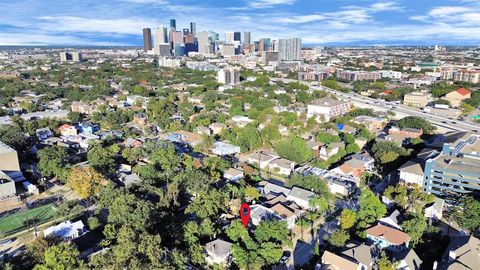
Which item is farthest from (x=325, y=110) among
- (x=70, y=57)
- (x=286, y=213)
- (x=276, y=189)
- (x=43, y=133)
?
(x=70, y=57)

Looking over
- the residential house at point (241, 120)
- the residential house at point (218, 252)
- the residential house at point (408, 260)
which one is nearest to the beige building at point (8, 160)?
the residential house at point (218, 252)

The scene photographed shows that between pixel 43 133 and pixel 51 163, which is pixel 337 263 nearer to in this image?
pixel 51 163

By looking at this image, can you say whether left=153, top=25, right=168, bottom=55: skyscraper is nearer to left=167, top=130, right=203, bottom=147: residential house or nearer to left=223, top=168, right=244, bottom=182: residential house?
left=167, top=130, right=203, bottom=147: residential house

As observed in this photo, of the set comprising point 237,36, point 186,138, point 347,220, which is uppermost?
point 237,36

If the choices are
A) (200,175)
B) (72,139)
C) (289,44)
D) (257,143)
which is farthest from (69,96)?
(289,44)

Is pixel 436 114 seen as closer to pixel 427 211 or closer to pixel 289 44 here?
pixel 427 211

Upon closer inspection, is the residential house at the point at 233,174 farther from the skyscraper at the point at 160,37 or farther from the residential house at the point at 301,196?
the skyscraper at the point at 160,37
